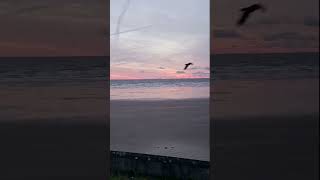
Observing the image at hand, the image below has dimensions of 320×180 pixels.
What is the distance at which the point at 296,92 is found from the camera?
2.53m

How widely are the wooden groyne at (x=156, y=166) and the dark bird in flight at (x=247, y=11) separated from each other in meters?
1.62

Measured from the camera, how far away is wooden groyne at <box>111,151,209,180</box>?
12.6ft

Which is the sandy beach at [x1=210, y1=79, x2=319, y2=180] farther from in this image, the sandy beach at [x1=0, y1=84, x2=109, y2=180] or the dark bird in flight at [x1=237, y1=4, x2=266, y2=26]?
the sandy beach at [x1=0, y1=84, x2=109, y2=180]

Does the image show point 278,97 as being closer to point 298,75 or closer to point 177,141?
point 298,75

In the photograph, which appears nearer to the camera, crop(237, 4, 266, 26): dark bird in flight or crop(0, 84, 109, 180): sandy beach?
crop(237, 4, 266, 26): dark bird in flight

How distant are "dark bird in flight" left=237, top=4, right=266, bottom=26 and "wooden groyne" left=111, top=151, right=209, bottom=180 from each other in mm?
1615

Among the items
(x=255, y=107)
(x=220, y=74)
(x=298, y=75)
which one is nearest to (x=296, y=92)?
(x=298, y=75)

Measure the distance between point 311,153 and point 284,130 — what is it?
0.22m

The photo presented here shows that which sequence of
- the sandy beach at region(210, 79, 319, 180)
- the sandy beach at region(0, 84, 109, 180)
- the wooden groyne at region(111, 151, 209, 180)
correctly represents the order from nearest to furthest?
1. the sandy beach at region(210, 79, 319, 180)
2. the sandy beach at region(0, 84, 109, 180)
3. the wooden groyne at region(111, 151, 209, 180)

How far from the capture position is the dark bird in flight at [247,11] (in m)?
2.59

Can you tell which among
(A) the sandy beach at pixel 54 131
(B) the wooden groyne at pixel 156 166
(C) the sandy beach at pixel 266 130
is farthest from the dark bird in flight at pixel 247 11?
(B) the wooden groyne at pixel 156 166

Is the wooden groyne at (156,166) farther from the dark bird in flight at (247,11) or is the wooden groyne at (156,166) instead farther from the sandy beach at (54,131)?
the dark bird in flight at (247,11)

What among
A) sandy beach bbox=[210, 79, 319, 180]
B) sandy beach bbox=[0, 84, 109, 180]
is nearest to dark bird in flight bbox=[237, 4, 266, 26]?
sandy beach bbox=[210, 79, 319, 180]

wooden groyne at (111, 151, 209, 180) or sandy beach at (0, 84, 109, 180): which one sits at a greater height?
sandy beach at (0, 84, 109, 180)
